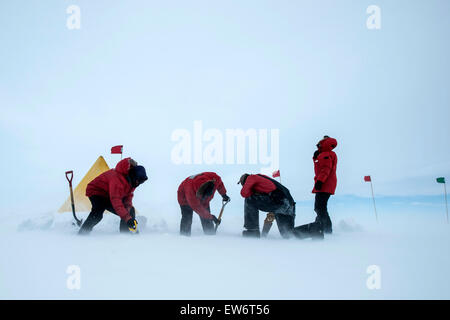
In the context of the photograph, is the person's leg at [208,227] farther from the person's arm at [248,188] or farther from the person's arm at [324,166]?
the person's arm at [324,166]

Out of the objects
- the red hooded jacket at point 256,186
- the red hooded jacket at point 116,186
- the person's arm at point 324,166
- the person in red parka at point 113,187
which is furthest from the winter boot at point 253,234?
the red hooded jacket at point 116,186

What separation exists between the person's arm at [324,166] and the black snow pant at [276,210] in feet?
2.36

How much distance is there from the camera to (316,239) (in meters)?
4.11

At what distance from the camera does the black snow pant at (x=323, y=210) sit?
4.74 metres

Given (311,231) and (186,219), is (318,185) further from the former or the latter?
(186,219)

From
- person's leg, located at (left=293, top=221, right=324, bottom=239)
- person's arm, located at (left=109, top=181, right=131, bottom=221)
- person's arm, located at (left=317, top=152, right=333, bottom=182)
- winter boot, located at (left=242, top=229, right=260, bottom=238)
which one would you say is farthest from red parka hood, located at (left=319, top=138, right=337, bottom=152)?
person's arm, located at (left=109, top=181, right=131, bottom=221)

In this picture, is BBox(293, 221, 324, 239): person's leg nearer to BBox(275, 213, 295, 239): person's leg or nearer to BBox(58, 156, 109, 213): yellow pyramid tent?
BBox(275, 213, 295, 239): person's leg

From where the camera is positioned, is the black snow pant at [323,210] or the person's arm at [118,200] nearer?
the person's arm at [118,200]

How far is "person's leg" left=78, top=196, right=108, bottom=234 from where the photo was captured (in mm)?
4387

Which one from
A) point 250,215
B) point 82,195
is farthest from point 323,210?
point 82,195

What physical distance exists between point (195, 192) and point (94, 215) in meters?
1.54

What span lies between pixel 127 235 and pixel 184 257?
1.72 meters

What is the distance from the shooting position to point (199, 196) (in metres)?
4.57

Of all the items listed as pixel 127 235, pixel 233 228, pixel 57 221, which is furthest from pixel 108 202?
pixel 233 228
